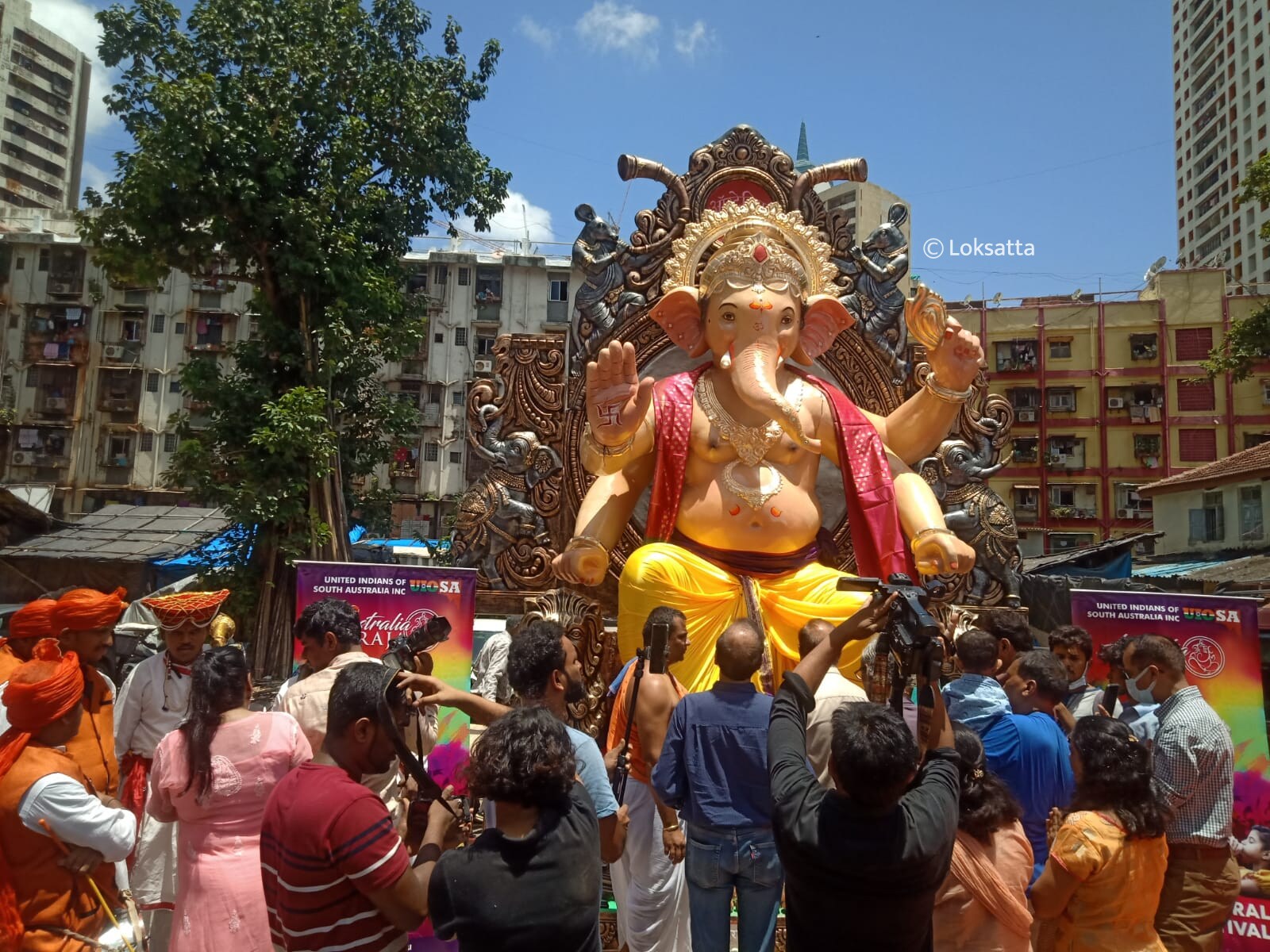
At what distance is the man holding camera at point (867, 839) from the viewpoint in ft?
6.60

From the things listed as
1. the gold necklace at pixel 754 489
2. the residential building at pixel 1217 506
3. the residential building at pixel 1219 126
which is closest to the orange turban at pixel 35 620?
the gold necklace at pixel 754 489

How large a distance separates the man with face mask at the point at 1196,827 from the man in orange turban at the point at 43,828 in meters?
3.41

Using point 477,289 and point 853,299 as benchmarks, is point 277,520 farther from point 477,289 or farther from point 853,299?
point 477,289

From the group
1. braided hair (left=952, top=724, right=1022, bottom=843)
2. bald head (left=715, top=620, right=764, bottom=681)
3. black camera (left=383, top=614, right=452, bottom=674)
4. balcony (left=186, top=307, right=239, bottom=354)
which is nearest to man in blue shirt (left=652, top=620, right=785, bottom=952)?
bald head (left=715, top=620, right=764, bottom=681)

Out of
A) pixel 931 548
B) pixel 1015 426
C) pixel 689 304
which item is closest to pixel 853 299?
pixel 689 304

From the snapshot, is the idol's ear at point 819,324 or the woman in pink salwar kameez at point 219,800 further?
the idol's ear at point 819,324

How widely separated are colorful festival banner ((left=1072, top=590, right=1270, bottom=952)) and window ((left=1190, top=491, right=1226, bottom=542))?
14708 millimetres

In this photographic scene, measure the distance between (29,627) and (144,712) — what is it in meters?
0.50

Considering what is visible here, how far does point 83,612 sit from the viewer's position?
343 cm

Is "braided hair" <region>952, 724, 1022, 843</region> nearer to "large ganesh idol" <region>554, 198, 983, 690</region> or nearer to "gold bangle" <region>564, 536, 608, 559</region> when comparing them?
"large ganesh idol" <region>554, 198, 983, 690</region>

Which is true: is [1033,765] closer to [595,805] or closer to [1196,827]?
[1196,827]

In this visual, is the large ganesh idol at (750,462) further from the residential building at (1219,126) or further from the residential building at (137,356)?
the residential building at (1219,126)

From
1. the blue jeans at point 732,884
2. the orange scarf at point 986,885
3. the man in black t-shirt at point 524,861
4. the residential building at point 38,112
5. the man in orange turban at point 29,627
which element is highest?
the residential building at point 38,112

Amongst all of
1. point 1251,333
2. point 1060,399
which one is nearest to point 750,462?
point 1251,333
